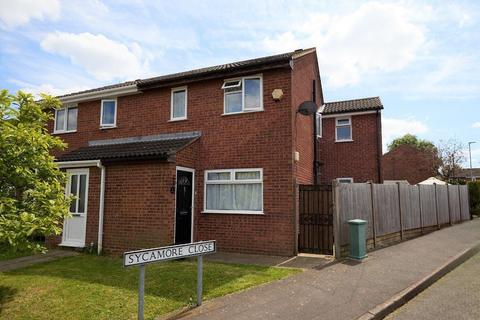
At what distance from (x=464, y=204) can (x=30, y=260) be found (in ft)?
65.1

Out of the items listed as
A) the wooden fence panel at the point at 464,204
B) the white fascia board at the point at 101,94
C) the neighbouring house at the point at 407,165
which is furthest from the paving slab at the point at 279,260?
the neighbouring house at the point at 407,165

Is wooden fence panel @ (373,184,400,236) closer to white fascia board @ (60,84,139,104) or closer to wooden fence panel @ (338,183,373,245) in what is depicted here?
wooden fence panel @ (338,183,373,245)

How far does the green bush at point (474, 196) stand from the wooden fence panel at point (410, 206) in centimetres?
1040

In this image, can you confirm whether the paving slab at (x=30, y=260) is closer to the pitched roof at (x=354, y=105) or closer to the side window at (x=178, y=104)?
the side window at (x=178, y=104)

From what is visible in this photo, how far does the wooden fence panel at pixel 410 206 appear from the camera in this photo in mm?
12078

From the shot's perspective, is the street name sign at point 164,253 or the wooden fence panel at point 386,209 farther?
the wooden fence panel at point 386,209

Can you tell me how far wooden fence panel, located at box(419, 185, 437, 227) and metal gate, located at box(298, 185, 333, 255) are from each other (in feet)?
21.2

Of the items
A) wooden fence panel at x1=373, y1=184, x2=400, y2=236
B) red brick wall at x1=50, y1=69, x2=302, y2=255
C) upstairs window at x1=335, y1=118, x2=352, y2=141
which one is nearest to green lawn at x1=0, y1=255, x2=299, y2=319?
red brick wall at x1=50, y1=69, x2=302, y2=255

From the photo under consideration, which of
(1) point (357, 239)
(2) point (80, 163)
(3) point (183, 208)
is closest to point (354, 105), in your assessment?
(1) point (357, 239)

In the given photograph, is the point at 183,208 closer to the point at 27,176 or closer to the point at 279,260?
the point at 279,260

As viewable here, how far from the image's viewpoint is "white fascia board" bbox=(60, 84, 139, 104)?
466 inches

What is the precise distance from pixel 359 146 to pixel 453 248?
6430 mm

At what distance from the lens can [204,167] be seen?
10.5 metres

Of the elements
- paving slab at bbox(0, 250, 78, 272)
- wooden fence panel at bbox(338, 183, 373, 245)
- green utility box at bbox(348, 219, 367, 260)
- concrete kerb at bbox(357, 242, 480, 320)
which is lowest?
concrete kerb at bbox(357, 242, 480, 320)
